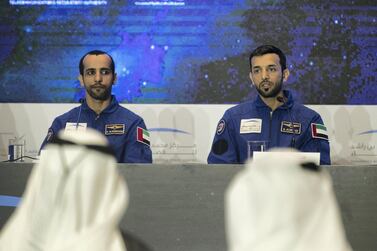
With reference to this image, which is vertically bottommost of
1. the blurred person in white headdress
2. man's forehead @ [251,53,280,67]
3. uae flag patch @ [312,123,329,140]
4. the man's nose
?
the blurred person in white headdress

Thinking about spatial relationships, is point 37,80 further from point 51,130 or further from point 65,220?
point 65,220

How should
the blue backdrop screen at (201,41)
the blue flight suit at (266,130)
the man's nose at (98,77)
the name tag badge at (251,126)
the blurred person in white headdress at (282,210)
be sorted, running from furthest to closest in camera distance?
the blue backdrop screen at (201,41) < the man's nose at (98,77) < the name tag badge at (251,126) < the blue flight suit at (266,130) < the blurred person in white headdress at (282,210)

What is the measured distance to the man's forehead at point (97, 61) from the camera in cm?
475

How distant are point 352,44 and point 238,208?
151 inches

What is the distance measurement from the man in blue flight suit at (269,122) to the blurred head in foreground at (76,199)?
2.48 meters

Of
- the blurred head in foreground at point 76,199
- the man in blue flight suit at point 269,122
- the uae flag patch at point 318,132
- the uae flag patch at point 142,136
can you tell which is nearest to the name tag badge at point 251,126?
the man in blue flight suit at point 269,122

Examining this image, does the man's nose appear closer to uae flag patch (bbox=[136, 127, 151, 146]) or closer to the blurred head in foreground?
uae flag patch (bbox=[136, 127, 151, 146])

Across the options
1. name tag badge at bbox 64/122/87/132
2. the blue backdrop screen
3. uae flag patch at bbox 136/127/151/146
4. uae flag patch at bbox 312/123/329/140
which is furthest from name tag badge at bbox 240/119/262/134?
name tag badge at bbox 64/122/87/132

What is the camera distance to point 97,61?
4.77 m

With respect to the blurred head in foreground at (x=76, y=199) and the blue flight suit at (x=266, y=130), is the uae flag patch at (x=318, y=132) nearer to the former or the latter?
the blue flight suit at (x=266, y=130)

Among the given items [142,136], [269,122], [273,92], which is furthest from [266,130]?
[142,136]

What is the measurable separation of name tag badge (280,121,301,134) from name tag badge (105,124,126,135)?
3.14ft

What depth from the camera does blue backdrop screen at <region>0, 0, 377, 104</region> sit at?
5441mm

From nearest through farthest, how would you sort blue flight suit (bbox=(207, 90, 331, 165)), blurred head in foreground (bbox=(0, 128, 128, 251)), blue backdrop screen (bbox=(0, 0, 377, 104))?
blurred head in foreground (bbox=(0, 128, 128, 251)) → blue flight suit (bbox=(207, 90, 331, 165)) → blue backdrop screen (bbox=(0, 0, 377, 104))
